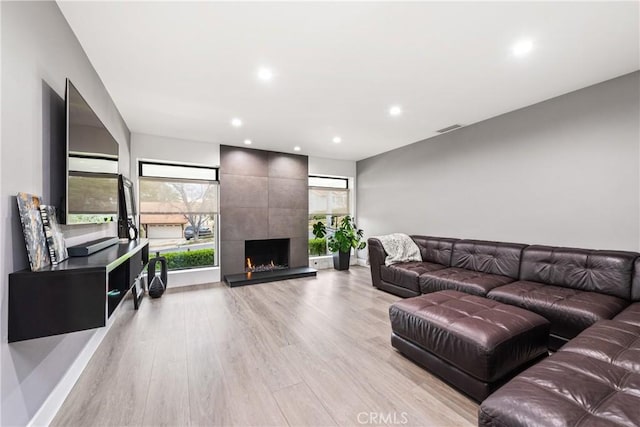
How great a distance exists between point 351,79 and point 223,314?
3091 millimetres

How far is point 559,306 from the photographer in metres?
2.23

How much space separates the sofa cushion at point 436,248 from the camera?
3.93 meters

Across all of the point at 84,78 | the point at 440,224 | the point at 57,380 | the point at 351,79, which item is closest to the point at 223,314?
the point at 57,380

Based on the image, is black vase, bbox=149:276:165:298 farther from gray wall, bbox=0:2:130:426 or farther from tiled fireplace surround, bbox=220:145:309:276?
gray wall, bbox=0:2:130:426

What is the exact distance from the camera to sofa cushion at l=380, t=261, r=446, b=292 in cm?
358

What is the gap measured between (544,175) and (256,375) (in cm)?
385

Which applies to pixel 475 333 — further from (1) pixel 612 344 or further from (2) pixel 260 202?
(2) pixel 260 202

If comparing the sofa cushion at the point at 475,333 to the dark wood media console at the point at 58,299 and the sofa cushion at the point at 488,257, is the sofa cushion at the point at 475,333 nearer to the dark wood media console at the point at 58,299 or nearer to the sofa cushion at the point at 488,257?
the sofa cushion at the point at 488,257

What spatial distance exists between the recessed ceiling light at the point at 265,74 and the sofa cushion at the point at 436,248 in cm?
341

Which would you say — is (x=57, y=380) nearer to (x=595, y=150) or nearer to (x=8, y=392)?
(x=8, y=392)

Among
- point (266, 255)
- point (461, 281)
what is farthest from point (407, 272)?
point (266, 255)

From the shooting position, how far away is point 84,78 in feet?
6.98

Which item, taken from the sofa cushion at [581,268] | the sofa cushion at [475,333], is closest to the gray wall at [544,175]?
the sofa cushion at [581,268]

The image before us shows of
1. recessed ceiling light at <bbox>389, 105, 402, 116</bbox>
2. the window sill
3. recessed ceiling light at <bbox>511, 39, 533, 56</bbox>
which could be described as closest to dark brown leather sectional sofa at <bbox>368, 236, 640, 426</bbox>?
recessed ceiling light at <bbox>389, 105, 402, 116</bbox>
